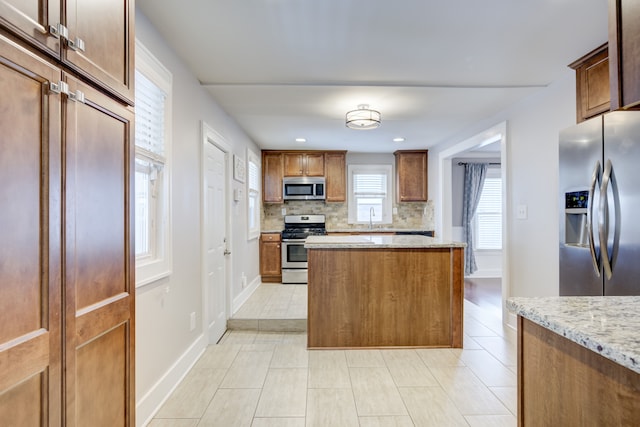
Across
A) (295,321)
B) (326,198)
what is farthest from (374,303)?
(326,198)

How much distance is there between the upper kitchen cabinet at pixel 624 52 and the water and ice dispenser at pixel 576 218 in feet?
5.17

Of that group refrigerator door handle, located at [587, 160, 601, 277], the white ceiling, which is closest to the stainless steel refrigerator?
refrigerator door handle, located at [587, 160, 601, 277]

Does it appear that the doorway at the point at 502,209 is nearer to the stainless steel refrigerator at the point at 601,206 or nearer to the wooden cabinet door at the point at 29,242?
the stainless steel refrigerator at the point at 601,206

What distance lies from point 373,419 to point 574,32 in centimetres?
267

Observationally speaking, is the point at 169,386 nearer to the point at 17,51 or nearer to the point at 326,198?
the point at 17,51

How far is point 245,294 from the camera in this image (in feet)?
14.7

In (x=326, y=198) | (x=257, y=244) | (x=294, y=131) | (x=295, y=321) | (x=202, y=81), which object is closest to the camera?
(x=202, y=81)

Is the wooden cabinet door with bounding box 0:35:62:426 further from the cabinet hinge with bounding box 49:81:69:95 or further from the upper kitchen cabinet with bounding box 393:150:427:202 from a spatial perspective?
the upper kitchen cabinet with bounding box 393:150:427:202

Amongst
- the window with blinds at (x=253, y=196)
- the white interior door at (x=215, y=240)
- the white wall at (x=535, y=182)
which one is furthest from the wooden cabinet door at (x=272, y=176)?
the white wall at (x=535, y=182)

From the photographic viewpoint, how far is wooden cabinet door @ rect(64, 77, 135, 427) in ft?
3.17

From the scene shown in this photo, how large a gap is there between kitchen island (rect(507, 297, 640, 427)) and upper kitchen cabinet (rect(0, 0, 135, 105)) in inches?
57.9

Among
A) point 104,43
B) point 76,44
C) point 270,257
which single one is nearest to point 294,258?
point 270,257

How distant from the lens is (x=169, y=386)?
2.26 metres

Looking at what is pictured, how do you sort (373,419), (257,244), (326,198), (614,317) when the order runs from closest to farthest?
(614,317)
(373,419)
(257,244)
(326,198)
